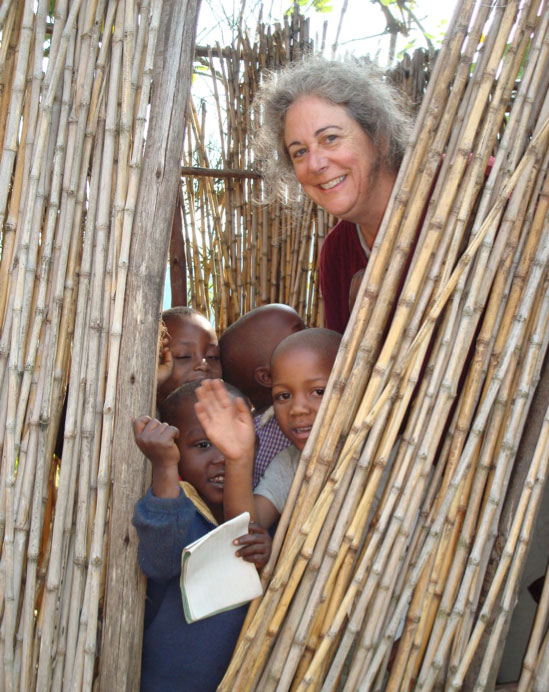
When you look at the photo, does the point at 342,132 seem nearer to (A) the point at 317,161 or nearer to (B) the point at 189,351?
(A) the point at 317,161

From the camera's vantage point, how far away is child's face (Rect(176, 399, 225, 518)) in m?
1.68

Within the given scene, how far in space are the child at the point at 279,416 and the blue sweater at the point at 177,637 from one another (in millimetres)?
112

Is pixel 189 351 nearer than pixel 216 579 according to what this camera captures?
No

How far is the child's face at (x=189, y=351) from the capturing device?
7.06ft

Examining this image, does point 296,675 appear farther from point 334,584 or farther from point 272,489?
point 272,489

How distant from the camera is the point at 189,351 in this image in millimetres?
2189

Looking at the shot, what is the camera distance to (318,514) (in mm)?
1347

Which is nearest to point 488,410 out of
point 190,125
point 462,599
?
point 462,599

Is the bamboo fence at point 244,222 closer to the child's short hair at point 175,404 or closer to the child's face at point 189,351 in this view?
the child's face at point 189,351

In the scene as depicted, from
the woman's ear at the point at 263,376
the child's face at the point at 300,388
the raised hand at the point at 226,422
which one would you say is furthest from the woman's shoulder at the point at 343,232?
the raised hand at the point at 226,422

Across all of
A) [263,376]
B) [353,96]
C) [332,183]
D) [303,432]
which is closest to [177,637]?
[303,432]

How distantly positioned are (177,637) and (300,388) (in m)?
0.59

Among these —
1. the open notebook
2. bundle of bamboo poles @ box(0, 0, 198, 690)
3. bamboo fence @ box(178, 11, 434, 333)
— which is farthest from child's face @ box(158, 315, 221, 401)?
bamboo fence @ box(178, 11, 434, 333)

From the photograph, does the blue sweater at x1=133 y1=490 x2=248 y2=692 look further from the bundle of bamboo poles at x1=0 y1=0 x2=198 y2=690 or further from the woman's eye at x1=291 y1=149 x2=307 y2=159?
the woman's eye at x1=291 y1=149 x2=307 y2=159
